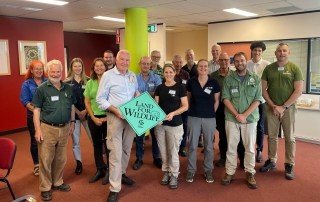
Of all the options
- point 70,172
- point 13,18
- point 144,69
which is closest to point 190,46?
point 13,18

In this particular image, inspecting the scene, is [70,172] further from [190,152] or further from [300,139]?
[300,139]

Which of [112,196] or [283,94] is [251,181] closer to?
[283,94]

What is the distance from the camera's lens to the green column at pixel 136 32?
5.30 metres

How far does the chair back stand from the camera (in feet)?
8.84

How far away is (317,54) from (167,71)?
400 cm

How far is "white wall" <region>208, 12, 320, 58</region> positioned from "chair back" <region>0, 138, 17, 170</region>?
18.1 ft

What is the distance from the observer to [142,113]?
2.98 meters

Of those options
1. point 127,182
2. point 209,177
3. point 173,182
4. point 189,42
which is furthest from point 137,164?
point 189,42

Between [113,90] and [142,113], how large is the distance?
0.40 metres

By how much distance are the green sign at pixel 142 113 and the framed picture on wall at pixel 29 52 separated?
4.51 metres

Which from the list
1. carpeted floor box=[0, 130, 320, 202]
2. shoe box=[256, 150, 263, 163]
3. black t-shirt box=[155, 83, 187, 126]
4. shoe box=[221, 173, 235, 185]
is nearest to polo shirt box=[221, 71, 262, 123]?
black t-shirt box=[155, 83, 187, 126]

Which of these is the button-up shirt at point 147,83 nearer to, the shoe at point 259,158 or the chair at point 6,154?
the chair at point 6,154

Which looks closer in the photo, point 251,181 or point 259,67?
point 251,181

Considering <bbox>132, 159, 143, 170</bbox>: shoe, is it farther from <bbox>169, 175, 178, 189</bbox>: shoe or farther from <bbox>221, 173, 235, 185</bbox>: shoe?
<bbox>221, 173, 235, 185</bbox>: shoe
